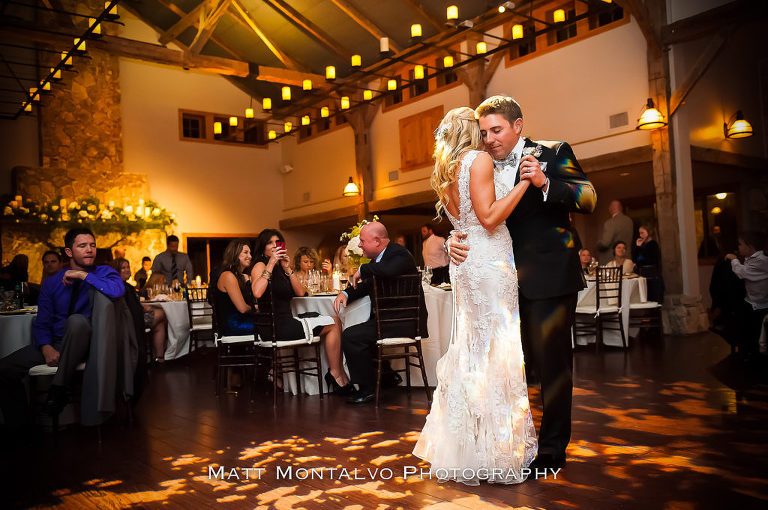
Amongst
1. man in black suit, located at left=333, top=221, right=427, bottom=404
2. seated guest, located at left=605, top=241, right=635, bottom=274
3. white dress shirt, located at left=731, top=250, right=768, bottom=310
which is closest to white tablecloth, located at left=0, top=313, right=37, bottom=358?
man in black suit, located at left=333, top=221, right=427, bottom=404

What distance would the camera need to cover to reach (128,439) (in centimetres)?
387

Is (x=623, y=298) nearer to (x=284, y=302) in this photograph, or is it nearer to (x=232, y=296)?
(x=284, y=302)

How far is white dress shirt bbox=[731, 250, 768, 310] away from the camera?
550cm

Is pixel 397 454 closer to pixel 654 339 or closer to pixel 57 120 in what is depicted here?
pixel 654 339

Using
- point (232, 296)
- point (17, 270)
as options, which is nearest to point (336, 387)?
point (232, 296)

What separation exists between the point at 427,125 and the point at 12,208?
7.56 m

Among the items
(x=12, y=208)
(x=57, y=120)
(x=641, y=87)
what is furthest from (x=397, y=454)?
(x=57, y=120)

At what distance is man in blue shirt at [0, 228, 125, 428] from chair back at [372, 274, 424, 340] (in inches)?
67.9

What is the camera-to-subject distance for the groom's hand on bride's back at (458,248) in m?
2.71

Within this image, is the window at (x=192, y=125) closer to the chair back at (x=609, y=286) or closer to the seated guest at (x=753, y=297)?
the chair back at (x=609, y=286)

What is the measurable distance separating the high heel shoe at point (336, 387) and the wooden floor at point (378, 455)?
0.17 meters

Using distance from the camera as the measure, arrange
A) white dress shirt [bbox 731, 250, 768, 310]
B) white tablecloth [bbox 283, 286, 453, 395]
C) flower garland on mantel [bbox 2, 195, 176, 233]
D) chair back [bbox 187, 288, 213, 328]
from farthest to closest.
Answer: flower garland on mantel [bbox 2, 195, 176, 233] < chair back [bbox 187, 288, 213, 328] < white dress shirt [bbox 731, 250, 768, 310] < white tablecloth [bbox 283, 286, 453, 395]

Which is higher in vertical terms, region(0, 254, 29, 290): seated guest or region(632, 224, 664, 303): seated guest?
region(0, 254, 29, 290): seated guest

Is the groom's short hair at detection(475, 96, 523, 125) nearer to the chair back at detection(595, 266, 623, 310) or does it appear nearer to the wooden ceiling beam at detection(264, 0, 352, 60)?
the chair back at detection(595, 266, 623, 310)
